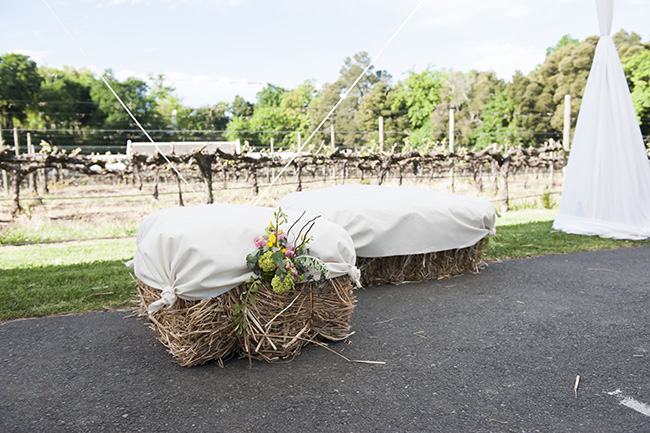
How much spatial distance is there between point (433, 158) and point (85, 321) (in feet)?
48.9

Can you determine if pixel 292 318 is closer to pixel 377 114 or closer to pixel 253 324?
pixel 253 324

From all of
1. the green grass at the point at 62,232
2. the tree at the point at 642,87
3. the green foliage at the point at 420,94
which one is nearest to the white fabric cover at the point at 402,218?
the green grass at the point at 62,232

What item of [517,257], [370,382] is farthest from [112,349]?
[517,257]

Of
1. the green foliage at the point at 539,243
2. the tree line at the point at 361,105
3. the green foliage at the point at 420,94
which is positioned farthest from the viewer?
the green foliage at the point at 420,94

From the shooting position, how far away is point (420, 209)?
4.92 m

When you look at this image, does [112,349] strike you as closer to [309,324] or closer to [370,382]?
[309,324]

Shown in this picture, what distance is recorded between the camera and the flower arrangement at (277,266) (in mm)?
2789

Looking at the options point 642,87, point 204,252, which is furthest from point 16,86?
point 642,87

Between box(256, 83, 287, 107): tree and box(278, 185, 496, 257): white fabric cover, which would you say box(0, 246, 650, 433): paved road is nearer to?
box(278, 185, 496, 257): white fabric cover

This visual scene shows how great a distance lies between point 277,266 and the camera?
9.18ft

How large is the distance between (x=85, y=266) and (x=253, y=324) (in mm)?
4209

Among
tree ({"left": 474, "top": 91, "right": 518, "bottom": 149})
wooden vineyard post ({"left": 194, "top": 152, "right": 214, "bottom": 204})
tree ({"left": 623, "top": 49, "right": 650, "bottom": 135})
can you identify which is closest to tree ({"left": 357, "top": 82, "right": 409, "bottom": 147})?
tree ({"left": 474, "top": 91, "right": 518, "bottom": 149})

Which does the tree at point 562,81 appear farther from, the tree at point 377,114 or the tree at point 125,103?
the tree at point 125,103

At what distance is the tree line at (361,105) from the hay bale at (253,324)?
34.1 meters
